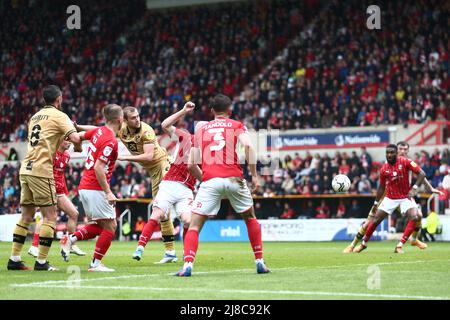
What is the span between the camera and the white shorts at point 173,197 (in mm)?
15836

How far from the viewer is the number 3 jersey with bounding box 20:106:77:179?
1291 centimetres

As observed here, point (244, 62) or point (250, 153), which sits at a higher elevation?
point (244, 62)

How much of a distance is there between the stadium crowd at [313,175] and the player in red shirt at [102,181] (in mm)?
19636

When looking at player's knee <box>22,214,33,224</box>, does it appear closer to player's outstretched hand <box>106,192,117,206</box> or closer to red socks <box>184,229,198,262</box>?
player's outstretched hand <box>106,192,117,206</box>

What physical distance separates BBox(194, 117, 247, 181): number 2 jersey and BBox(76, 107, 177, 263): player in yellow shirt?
2.94 metres

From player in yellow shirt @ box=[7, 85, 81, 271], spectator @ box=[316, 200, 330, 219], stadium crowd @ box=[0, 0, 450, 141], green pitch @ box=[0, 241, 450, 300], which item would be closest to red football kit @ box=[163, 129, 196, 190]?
green pitch @ box=[0, 241, 450, 300]

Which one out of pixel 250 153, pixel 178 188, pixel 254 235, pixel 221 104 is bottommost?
pixel 254 235

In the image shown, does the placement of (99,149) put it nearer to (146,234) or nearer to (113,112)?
(113,112)

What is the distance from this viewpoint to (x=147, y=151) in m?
15.3

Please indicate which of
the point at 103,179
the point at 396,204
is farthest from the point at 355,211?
the point at 103,179

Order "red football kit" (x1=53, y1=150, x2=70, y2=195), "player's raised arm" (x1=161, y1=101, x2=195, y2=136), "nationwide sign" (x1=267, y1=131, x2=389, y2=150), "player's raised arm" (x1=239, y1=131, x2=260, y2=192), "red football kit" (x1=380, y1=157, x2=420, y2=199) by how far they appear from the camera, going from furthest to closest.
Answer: "nationwide sign" (x1=267, y1=131, x2=389, y2=150) < "red football kit" (x1=380, y1=157, x2=420, y2=199) < "red football kit" (x1=53, y1=150, x2=70, y2=195) < "player's raised arm" (x1=161, y1=101, x2=195, y2=136) < "player's raised arm" (x1=239, y1=131, x2=260, y2=192)

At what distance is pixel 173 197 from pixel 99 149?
140 inches
